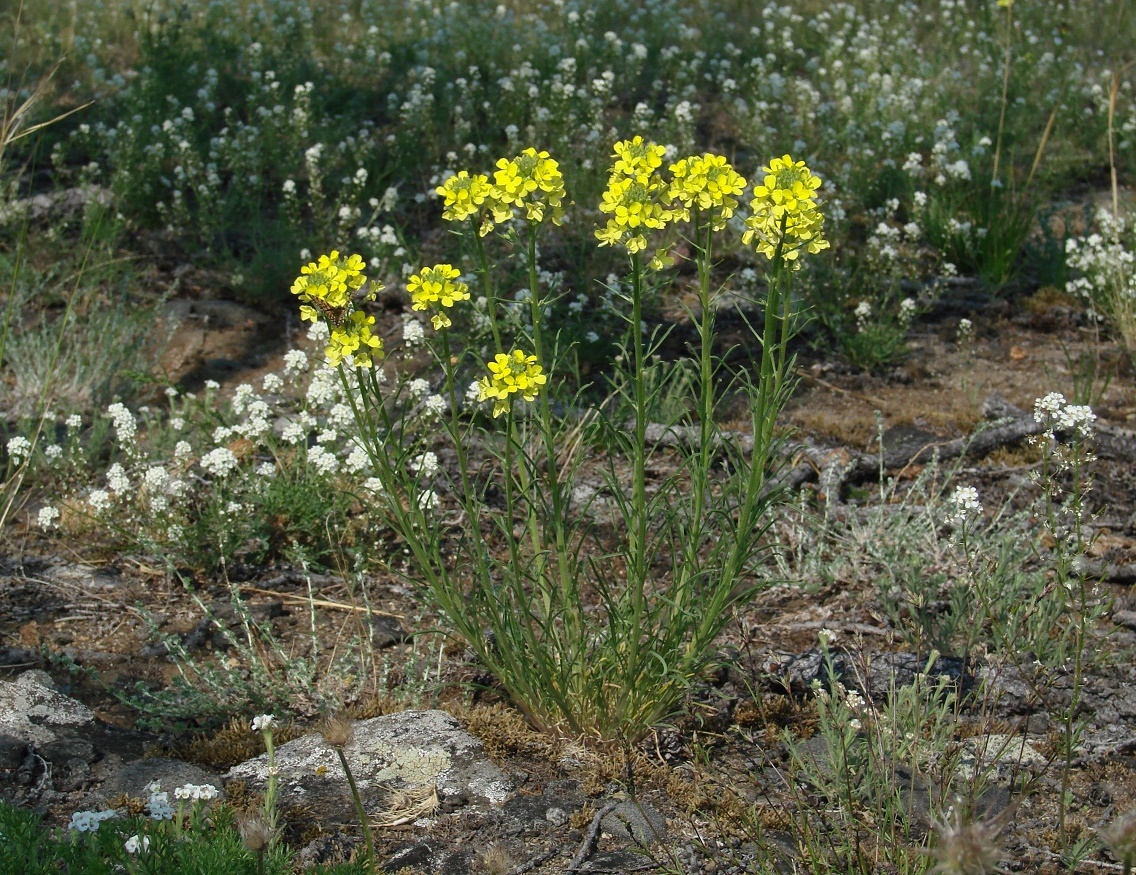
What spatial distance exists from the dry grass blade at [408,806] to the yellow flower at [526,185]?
1417 millimetres

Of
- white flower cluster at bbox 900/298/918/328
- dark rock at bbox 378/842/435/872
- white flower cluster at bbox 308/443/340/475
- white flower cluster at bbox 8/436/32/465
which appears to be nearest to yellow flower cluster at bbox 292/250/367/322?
dark rock at bbox 378/842/435/872

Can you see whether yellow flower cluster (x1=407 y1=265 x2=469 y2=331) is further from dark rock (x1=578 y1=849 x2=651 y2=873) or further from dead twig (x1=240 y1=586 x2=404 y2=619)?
dead twig (x1=240 y1=586 x2=404 y2=619)

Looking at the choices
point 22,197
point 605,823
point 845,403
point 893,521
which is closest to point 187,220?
point 22,197

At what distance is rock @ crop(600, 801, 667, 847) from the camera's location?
2.58 metres

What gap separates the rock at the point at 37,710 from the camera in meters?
2.85

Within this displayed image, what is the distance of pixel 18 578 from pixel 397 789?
178cm

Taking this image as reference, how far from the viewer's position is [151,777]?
2.74 m

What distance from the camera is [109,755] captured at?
9.34 ft

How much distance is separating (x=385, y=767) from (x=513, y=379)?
1.11 m

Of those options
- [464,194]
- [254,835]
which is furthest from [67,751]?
[464,194]

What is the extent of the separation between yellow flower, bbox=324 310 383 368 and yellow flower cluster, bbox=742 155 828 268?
2.82 feet

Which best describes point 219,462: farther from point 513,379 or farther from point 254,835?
→ point 254,835

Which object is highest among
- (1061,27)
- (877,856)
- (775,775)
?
(1061,27)

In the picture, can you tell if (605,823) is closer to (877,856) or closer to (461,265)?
(877,856)
